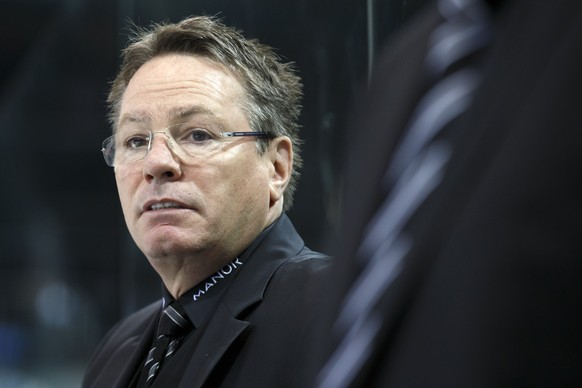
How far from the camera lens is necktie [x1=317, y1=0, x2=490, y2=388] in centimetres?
35

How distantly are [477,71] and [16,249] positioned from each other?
2.76 metres

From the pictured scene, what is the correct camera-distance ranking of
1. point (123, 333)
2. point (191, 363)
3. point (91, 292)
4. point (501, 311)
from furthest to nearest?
Answer: point (91, 292) < point (123, 333) < point (191, 363) < point (501, 311)

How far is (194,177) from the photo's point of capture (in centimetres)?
158

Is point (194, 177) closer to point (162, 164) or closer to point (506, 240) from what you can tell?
point (162, 164)

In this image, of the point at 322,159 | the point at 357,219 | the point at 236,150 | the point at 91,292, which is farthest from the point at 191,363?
the point at 91,292

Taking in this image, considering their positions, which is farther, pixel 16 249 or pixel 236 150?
pixel 16 249

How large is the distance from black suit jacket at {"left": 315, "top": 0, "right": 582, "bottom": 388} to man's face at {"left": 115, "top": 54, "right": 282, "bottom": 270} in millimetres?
1227

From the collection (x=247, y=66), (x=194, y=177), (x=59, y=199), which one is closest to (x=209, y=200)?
(x=194, y=177)

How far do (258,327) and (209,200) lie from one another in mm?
241

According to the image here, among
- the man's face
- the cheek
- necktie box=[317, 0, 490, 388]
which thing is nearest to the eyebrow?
the man's face

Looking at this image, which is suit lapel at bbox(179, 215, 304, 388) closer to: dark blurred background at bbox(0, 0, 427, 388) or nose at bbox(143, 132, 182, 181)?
nose at bbox(143, 132, 182, 181)

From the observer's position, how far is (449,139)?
36cm

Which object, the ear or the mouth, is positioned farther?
the ear

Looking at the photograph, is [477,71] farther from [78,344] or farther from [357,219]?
[78,344]
